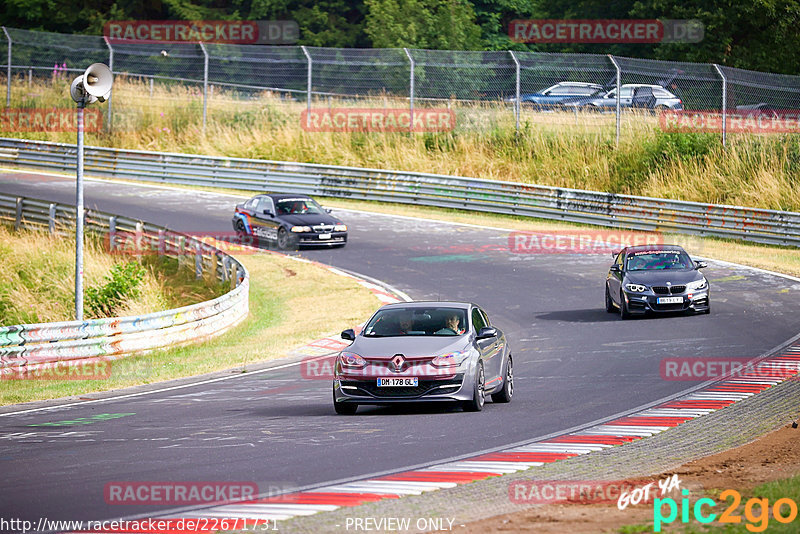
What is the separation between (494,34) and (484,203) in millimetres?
32864

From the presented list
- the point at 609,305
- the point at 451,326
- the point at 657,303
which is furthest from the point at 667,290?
the point at 451,326

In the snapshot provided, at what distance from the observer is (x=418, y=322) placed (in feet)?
46.4

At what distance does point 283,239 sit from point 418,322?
1746 centimetres

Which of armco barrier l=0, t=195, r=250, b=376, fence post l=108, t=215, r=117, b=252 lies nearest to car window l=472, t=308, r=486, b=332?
armco barrier l=0, t=195, r=250, b=376

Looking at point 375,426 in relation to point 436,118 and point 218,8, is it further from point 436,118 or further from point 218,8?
point 218,8

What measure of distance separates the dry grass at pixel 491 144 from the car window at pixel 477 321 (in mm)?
22542

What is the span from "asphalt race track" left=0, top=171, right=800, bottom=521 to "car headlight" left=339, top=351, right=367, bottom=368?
0.62 meters

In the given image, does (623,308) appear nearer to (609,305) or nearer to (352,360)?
(609,305)

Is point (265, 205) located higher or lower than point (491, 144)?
lower

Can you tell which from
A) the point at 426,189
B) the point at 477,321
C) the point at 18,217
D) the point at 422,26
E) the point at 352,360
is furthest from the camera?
the point at 422,26

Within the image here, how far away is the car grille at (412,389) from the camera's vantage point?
1310 cm

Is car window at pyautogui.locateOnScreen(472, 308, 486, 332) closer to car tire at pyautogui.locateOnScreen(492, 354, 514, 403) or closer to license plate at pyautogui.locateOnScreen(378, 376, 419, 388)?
car tire at pyautogui.locateOnScreen(492, 354, 514, 403)

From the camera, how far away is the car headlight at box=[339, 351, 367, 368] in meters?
13.2

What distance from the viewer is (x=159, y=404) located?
14516 mm
